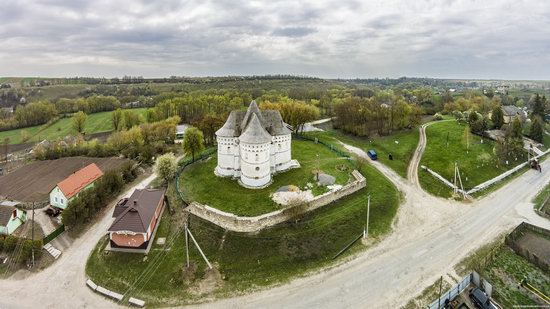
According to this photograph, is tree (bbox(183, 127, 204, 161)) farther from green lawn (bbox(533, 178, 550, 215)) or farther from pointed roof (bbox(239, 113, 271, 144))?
green lawn (bbox(533, 178, 550, 215))

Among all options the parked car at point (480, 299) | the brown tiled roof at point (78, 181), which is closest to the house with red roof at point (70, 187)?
the brown tiled roof at point (78, 181)

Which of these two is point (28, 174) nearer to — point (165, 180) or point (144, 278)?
point (165, 180)

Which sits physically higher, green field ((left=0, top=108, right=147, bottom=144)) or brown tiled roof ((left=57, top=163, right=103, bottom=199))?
green field ((left=0, top=108, right=147, bottom=144))

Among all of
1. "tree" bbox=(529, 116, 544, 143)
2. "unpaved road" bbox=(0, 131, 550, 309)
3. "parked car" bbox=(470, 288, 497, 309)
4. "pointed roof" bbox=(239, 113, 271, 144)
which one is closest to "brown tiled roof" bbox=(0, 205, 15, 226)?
"unpaved road" bbox=(0, 131, 550, 309)

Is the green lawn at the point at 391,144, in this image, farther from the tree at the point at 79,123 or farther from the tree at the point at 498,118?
the tree at the point at 79,123

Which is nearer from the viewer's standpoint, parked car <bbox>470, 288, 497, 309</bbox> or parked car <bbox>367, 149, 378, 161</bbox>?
parked car <bbox>470, 288, 497, 309</bbox>

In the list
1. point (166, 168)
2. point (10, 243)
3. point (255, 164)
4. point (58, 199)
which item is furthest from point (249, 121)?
point (10, 243)
